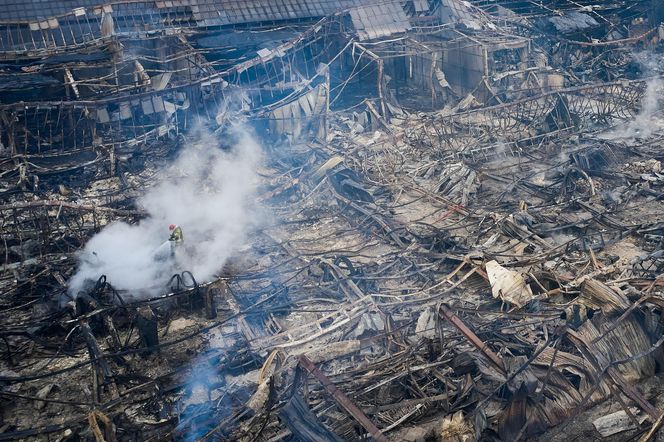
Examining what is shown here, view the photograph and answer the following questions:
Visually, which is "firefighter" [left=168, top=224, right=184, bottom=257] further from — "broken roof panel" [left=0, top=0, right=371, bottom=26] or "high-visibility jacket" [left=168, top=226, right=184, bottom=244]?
"broken roof panel" [left=0, top=0, right=371, bottom=26]

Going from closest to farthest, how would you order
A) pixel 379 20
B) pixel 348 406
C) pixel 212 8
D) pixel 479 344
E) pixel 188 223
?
pixel 348 406 → pixel 479 344 → pixel 188 223 → pixel 379 20 → pixel 212 8

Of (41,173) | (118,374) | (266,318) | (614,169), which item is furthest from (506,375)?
(41,173)

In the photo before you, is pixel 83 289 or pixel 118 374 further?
pixel 83 289

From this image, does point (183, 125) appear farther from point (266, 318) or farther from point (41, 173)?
point (266, 318)

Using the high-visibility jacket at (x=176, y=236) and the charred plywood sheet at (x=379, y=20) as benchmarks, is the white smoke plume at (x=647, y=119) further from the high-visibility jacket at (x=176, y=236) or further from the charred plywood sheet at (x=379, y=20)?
the high-visibility jacket at (x=176, y=236)

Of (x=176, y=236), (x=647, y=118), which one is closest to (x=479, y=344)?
(x=176, y=236)

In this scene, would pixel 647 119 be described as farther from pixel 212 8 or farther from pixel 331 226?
pixel 212 8

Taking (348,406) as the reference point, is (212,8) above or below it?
above
